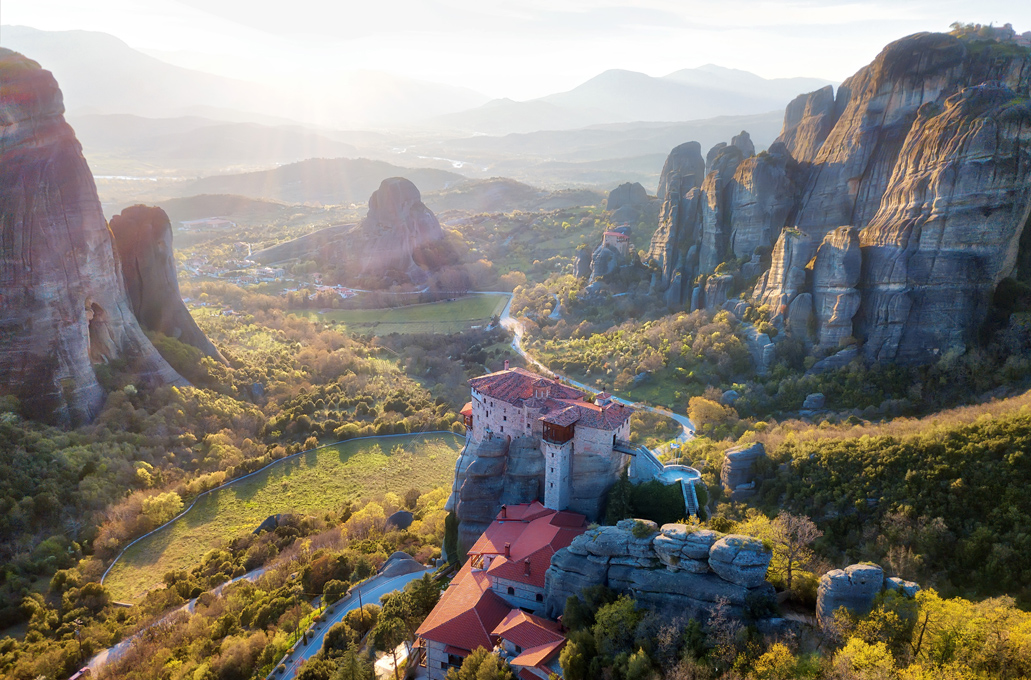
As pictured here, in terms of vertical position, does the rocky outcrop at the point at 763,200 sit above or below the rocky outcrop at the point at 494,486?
above

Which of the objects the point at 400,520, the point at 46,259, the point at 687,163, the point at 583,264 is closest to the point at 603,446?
the point at 400,520

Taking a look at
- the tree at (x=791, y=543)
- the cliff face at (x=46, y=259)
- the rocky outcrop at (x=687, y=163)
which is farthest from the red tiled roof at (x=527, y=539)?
the rocky outcrop at (x=687, y=163)

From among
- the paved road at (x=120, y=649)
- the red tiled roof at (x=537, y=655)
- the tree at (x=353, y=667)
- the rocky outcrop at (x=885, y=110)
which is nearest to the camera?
the red tiled roof at (x=537, y=655)

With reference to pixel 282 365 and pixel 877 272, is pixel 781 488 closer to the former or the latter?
pixel 877 272

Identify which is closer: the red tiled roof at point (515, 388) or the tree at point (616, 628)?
the tree at point (616, 628)

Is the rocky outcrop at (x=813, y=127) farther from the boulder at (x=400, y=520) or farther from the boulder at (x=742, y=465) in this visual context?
the boulder at (x=400, y=520)

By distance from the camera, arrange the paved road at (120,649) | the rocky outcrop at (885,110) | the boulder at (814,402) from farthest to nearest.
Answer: the rocky outcrop at (885,110) < the boulder at (814,402) < the paved road at (120,649)

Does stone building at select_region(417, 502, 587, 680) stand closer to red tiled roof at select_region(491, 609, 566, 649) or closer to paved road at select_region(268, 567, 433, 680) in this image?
red tiled roof at select_region(491, 609, 566, 649)
